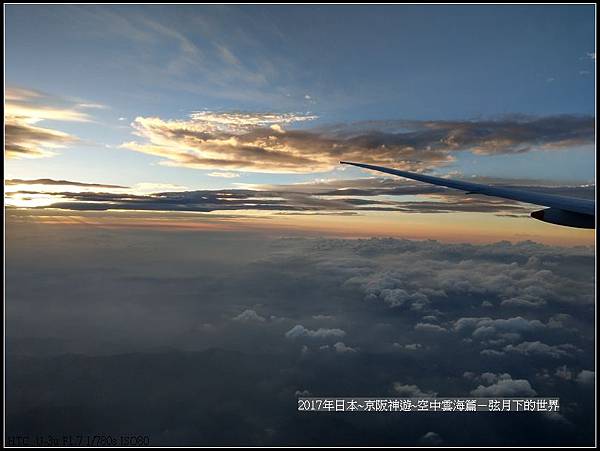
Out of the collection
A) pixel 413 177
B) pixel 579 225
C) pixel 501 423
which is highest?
pixel 413 177

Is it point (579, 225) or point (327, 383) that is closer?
point (579, 225)

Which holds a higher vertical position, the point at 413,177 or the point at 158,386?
the point at 413,177

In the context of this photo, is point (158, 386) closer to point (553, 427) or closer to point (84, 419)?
point (84, 419)

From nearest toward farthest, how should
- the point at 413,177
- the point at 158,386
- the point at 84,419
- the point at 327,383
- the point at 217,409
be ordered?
1. the point at 413,177
2. the point at 84,419
3. the point at 217,409
4. the point at 327,383
5. the point at 158,386


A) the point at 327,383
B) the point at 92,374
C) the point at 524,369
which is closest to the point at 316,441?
the point at 327,383

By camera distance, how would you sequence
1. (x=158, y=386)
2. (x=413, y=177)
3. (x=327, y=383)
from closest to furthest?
(x=413, y=177)
(x=327, y=383)
(x=158, y=386)

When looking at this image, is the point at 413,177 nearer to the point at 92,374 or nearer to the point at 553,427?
the point at 553,427

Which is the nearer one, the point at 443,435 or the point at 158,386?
the point at 443,435

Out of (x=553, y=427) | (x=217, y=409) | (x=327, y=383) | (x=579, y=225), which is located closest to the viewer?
(x=579, y=225)

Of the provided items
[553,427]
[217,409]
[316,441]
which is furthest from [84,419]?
[553,427]
